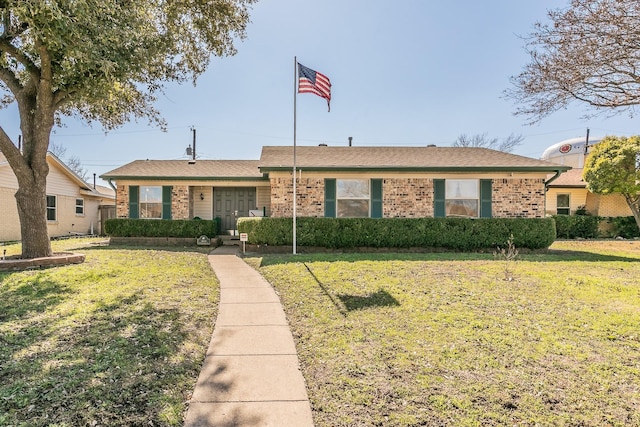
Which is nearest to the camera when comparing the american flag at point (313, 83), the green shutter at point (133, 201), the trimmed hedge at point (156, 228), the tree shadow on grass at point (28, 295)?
the tree shadow on grass at point (28, 295)

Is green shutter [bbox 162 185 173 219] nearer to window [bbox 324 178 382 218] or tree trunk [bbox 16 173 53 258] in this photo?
tree trunk [bbox 16 173 53 258]

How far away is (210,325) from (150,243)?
10.6 metres

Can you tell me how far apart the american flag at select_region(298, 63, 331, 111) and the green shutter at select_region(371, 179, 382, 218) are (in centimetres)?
355

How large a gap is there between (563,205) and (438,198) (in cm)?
1131

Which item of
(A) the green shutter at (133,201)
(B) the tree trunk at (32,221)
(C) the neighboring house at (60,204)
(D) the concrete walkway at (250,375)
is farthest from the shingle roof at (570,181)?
(C) the neighboring house at (60,204)

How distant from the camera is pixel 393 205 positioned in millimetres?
12297

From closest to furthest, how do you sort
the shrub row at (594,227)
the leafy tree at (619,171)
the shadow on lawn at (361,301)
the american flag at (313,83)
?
the shadow on lawn at (361,301)
the american flag at (313,83)
the leafy tree at (619,171)
the shrub row at (594,227)

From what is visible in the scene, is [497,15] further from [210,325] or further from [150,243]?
[150,243]

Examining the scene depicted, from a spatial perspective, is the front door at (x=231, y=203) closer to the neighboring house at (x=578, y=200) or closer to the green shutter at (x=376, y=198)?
the green shutter at (x=376, y=198)

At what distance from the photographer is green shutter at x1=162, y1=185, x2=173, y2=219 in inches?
560

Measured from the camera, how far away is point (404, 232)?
433 inches

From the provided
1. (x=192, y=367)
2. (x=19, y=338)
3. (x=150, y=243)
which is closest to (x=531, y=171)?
(x=192, y=367)

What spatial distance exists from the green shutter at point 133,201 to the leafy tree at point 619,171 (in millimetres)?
21717

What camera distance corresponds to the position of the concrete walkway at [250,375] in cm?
258
